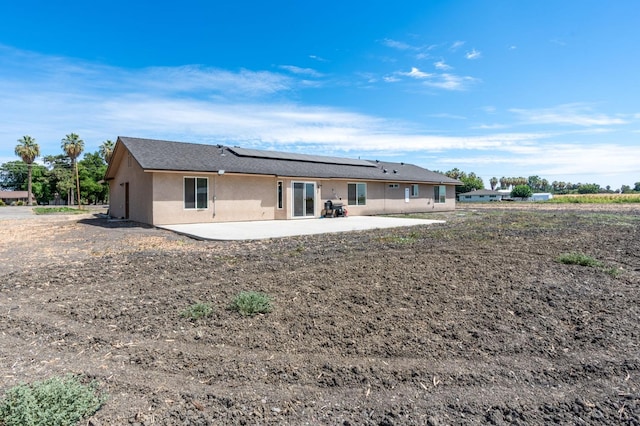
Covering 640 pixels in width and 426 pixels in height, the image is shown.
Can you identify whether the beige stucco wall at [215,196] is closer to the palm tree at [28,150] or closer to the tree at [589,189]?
the palm tree at [28,150]

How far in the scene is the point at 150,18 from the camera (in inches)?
508

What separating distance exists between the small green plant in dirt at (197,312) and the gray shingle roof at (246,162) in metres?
11.7

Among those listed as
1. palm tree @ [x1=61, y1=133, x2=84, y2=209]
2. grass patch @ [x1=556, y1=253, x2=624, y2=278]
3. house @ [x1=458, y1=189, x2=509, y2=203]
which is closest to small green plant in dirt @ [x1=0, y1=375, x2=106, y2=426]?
grass patch @ [x1=556, y1=253, x2=624, y2=278]

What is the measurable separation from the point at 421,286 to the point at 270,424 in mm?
3405

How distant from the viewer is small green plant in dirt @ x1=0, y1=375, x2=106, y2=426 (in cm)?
212

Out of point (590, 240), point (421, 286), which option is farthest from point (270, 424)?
point (590, 240)

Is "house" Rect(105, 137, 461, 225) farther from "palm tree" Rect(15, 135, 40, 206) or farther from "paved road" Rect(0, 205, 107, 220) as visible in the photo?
"palm tree" Rect(15, 135, 40, 206)

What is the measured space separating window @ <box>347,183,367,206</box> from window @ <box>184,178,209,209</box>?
30.6 ft

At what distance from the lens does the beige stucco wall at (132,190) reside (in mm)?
15500

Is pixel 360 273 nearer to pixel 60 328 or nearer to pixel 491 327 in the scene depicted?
pixel 491 327

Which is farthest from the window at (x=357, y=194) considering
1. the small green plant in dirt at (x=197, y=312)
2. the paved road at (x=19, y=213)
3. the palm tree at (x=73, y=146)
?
the palm tree at (x=73, y=146)

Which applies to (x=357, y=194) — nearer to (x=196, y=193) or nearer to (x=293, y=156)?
(x=293, y=156)

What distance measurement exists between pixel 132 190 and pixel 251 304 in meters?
16.0

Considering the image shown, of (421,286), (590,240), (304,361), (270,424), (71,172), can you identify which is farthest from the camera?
A: (71,172)
